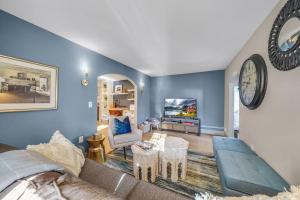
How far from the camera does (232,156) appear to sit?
6.13 ft

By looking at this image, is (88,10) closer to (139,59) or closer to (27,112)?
(27,112)

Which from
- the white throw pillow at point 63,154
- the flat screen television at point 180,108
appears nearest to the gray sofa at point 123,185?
the white throw pillow at point 63,154

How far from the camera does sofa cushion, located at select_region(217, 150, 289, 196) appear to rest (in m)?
1.26

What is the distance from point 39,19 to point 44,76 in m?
0.80

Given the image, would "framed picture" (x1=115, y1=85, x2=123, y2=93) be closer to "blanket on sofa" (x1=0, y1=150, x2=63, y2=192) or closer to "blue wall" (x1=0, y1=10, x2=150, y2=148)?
"blue wall" (x1=0, y1=10, x2=150, y2=148)

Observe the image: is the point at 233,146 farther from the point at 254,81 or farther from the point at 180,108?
the point at 180,108

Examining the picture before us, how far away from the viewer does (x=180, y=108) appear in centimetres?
521

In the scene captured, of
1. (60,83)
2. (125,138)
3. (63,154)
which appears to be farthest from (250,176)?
(60,83)

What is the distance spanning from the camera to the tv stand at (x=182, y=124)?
4.80 m

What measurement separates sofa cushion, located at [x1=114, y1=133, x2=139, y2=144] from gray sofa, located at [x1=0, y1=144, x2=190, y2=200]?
154cm

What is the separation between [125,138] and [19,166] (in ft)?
6.97

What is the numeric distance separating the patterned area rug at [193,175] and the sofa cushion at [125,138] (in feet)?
1.18

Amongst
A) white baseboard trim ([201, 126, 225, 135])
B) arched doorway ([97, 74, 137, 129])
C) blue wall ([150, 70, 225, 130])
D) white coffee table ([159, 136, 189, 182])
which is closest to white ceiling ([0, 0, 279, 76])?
white coffee table ([159, 136, 189, 182])

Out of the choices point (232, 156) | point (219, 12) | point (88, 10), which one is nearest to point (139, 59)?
point (88, 10)
